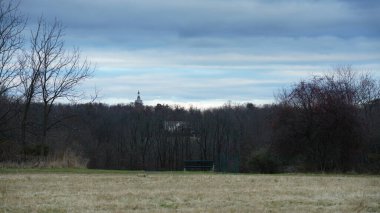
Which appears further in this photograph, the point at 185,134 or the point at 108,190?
the point at 185,134

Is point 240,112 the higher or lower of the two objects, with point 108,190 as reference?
higher

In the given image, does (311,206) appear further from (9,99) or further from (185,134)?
(185,134)

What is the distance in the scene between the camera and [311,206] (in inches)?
517

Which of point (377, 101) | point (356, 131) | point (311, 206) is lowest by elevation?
point (311, 206)

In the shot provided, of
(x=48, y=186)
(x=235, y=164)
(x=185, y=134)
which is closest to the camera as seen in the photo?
(x=48, y=186)

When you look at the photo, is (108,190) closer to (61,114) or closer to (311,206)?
(311,206)

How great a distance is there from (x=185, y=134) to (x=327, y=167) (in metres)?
64.1

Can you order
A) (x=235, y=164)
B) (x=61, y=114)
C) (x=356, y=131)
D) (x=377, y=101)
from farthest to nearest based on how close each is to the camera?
1. (x=377, y=101)
2. (x=61, y=114)
3. (x=235, y=164)
4. (x=356, y=131)

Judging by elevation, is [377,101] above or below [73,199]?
above

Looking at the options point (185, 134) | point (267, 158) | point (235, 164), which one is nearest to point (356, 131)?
point (267, 158)

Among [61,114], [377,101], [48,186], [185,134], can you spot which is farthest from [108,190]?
[185,134]

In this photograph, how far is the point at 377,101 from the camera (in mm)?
58938

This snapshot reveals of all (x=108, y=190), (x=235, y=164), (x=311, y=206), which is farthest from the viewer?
(x=235, y=164)

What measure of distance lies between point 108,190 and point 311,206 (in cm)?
705
